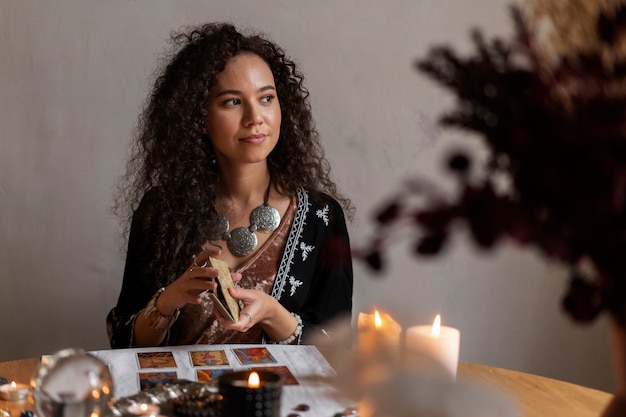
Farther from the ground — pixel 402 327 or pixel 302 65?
pixel 302 65

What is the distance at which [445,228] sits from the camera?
0.66 m

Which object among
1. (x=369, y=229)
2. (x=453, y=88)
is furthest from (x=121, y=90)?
(x=453, y=88)

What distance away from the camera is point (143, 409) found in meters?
1.20

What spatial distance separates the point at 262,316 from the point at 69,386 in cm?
89

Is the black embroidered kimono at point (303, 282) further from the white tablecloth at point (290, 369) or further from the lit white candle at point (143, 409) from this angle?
the lit white candle at point (143, 409)

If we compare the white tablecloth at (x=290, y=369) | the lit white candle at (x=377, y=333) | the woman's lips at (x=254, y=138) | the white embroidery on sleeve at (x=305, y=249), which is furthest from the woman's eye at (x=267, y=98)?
the lit white candle at (x=377, y=333)

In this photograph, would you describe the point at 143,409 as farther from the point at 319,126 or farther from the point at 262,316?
the point at 319,126

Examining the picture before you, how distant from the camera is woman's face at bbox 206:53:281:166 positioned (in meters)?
2.08

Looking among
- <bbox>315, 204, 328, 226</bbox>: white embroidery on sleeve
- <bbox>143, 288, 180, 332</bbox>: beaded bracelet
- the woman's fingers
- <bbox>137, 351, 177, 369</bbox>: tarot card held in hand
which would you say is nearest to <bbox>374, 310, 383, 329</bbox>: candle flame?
<bbox>137, 351, 177, 369</bbox>: tarot card held in hand

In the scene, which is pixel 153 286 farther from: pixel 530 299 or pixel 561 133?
pixel 561 133

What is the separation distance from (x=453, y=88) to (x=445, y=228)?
0.15m

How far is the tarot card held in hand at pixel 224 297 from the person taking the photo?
1714 millimetres

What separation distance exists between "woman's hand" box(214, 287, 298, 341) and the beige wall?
685 millimetres

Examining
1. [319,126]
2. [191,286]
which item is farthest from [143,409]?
[319,126]
